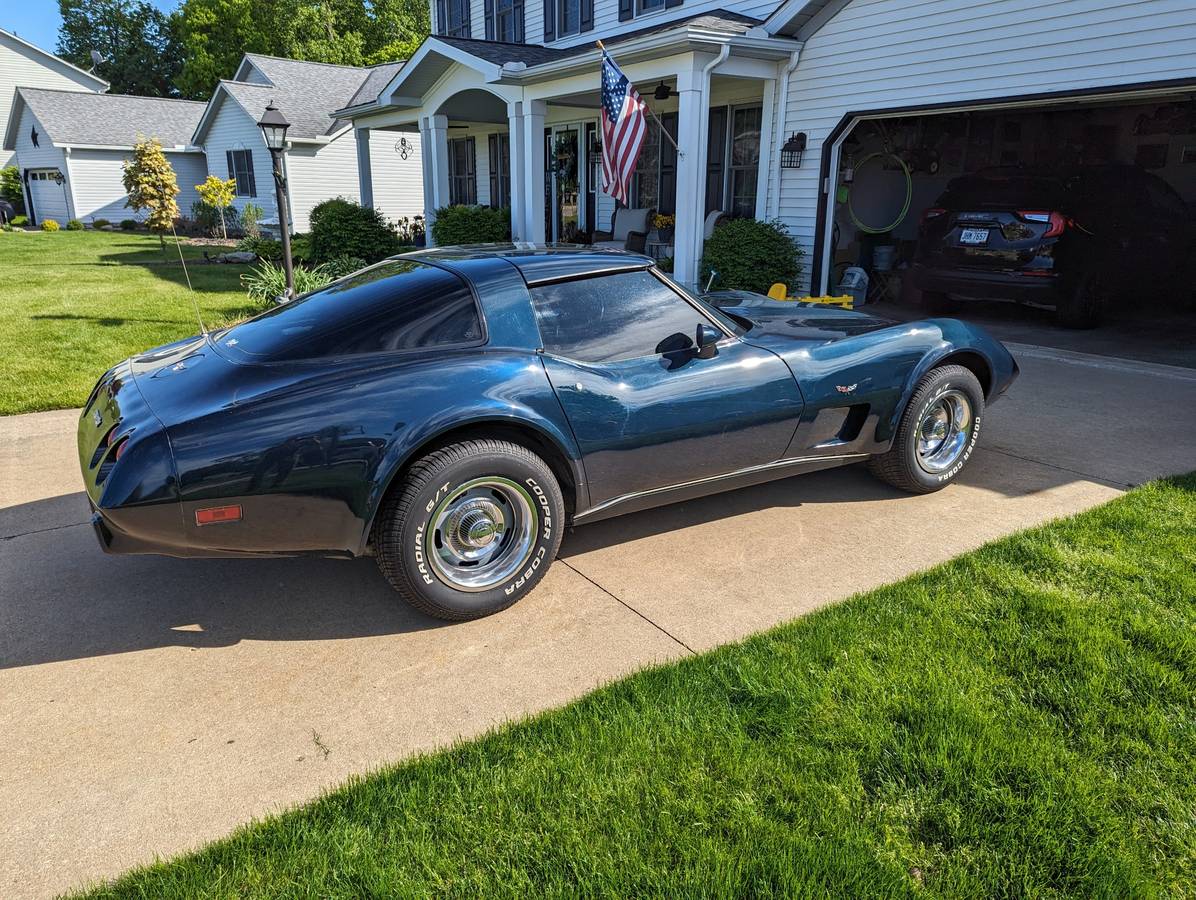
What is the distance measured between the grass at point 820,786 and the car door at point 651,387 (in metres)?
0.94

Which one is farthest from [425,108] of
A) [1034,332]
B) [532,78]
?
[1034,332]

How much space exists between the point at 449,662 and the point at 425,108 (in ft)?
51.8

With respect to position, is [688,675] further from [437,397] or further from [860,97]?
[860,97]

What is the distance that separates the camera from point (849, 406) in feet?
14.2

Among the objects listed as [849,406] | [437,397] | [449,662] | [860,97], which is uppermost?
[860,97]

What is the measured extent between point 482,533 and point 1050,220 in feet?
27.2

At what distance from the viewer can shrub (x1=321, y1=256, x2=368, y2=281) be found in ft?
42.3

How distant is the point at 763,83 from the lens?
1201cm

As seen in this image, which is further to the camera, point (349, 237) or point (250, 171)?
point (250, 171)

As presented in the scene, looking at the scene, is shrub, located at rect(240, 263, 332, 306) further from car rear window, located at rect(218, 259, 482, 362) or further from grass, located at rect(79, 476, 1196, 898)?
grass, located at rect(79, 476, 1196, 898)

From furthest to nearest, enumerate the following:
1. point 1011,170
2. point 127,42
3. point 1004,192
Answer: point 127,42 < point 1011,170 < point 1004,192

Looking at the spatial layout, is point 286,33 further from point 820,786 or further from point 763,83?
point 820,786

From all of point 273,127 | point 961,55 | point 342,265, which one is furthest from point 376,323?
point 342,265

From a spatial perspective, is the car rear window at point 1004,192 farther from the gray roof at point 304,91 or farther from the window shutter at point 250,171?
the window shutter at point 250,171
